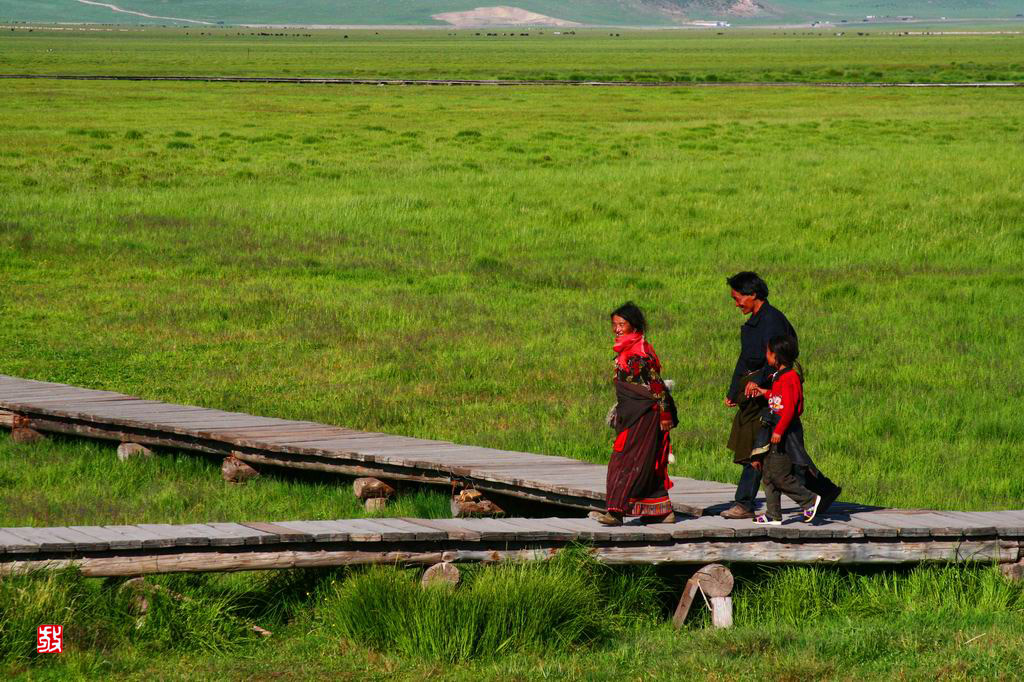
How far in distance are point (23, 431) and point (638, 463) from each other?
7.16m

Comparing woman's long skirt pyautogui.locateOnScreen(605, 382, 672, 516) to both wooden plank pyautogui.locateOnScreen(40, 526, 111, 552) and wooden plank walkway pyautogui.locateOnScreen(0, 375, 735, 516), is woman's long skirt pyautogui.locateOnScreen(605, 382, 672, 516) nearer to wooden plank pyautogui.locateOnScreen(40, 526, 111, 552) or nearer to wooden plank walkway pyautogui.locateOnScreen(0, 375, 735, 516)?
wooden plank walkway pyautogui.locateOnScreen(0, 375, 735, 516)

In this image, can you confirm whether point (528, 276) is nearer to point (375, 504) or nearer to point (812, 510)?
point (375, 504)

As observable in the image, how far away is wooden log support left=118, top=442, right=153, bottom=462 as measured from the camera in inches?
503

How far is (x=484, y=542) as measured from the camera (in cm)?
890

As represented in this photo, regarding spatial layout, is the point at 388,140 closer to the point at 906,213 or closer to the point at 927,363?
the point at 906,213

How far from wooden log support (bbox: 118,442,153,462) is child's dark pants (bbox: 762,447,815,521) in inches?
241

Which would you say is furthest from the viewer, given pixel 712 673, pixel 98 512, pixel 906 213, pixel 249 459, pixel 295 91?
pixel 295 91

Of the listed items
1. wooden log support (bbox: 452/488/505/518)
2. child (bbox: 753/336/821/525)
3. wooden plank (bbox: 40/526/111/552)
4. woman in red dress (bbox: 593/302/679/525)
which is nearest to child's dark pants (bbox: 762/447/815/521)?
child (bbox: 753/336/821/525)

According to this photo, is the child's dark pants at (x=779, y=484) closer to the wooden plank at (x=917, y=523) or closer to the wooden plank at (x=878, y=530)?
the wooden plank at (x=878, y=530)

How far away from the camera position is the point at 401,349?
18.1 m

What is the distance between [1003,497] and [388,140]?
36.4 metres

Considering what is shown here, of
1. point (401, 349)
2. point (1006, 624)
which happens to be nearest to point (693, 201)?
point (401, 349)

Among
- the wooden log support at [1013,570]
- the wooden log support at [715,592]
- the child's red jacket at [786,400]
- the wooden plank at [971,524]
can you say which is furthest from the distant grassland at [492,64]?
the wooden log support at [715,592]

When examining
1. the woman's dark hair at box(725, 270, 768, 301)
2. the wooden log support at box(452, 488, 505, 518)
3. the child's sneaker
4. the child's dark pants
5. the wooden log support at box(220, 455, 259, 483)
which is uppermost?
the woman's dark hair at box(725, 270, 768, 301)
